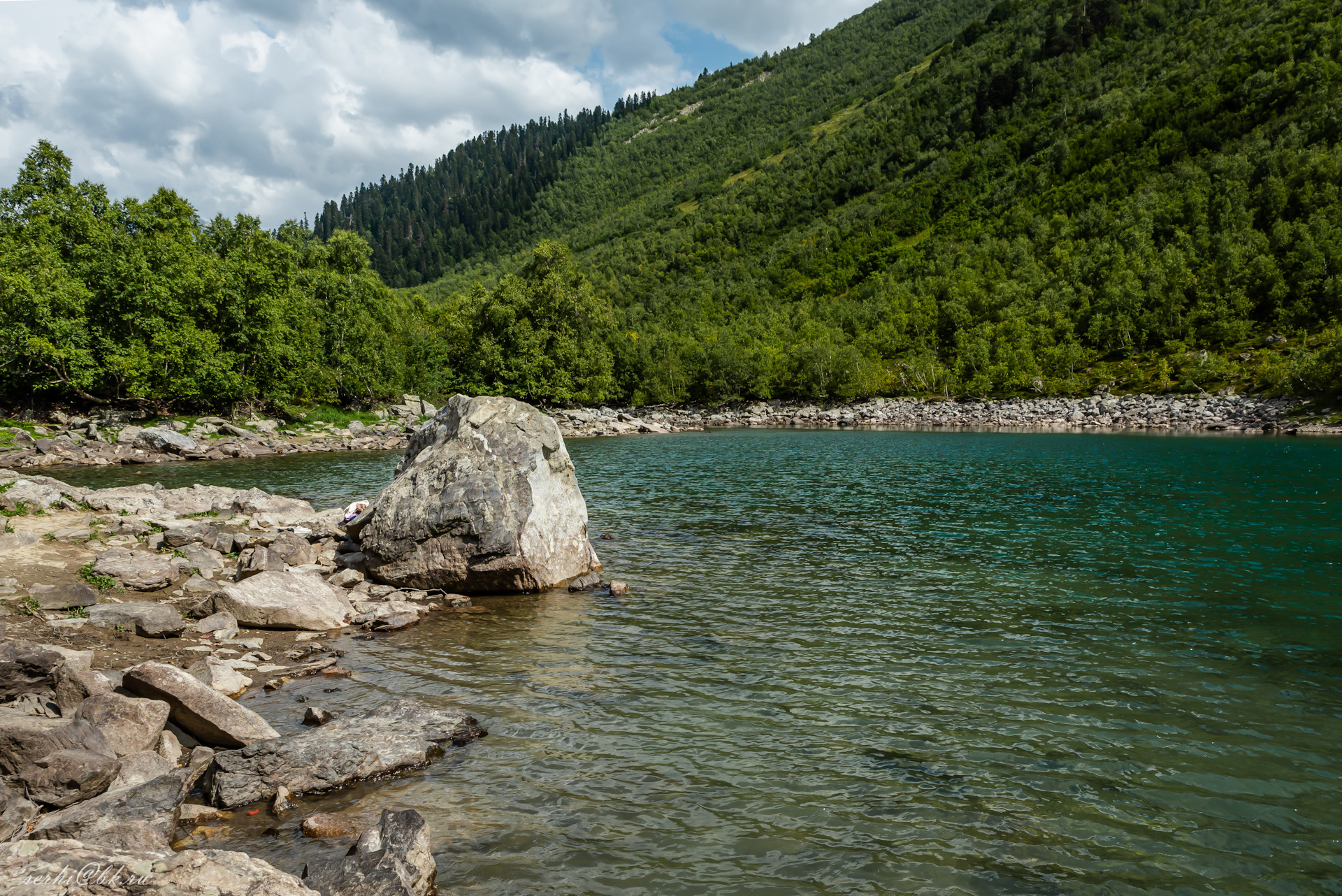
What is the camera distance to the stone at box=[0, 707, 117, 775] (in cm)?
682

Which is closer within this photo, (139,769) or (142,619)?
(139,769)

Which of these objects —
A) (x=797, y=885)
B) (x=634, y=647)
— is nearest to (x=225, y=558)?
(x=634, y=647)

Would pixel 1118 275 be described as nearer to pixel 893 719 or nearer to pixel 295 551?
pixel 893 719

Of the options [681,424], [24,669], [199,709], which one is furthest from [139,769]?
[681,424]

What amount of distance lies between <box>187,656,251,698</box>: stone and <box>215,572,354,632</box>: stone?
2.80 metres

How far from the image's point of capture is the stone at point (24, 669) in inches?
321

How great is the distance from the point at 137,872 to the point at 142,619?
31.0ft

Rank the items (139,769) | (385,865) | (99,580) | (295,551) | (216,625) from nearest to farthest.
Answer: (385,865)
(139,769)
(216,625)
(99,580)
(295,551)

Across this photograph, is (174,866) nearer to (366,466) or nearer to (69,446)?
(366,466)

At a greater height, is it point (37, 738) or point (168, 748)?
point (37, 738)

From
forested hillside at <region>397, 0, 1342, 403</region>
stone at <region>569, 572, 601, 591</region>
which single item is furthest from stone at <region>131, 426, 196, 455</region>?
forested hillside at <region>397, 0, 1342, 403</region>

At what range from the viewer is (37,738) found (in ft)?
23.0

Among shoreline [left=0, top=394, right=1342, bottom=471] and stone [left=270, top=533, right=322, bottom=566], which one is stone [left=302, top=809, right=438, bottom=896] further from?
shoreline [left=0, top=394, right=1342, bottom=471]

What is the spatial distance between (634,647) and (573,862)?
6.20 m
